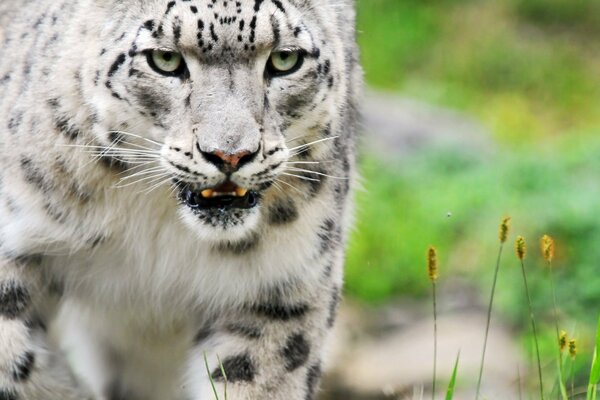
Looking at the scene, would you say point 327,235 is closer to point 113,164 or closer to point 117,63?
point 113,164

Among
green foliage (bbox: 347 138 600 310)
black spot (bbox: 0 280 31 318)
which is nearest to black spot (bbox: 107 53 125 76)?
black spot (bbox: 0 280 31 318)

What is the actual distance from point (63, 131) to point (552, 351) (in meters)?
3.57

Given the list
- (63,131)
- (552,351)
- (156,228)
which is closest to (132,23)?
(63,131)

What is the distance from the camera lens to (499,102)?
Result: 1341cm

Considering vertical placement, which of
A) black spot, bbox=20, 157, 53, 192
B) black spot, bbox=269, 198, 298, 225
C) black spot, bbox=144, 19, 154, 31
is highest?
black spot, bbox=144, 19, 154, 31

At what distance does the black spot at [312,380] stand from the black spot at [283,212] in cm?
68

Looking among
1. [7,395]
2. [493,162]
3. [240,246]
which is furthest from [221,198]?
[493,162]

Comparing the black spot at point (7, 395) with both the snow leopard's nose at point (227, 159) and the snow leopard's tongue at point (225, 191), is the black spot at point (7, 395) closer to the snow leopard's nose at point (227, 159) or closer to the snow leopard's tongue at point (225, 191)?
the snow leopard's tongue at point (225, 191)

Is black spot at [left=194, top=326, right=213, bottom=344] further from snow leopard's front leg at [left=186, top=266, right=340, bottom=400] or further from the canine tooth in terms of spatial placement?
the canine tooth

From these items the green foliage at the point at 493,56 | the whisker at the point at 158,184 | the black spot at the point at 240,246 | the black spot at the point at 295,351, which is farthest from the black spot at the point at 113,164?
the green foliage at the point at 493,56

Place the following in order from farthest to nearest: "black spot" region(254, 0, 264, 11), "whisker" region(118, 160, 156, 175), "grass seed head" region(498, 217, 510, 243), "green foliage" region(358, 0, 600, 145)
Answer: "green foliage" region(358, 0, 600, 145) < "whisker" region(118, 160, 156, 175) < "black spot" region(254, 0, 264, 11) < "grass seed head" region(498, 217, 510, 243)

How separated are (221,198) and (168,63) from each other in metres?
0.52

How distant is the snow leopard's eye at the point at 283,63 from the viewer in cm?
475

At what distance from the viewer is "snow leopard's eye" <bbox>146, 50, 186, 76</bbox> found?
466cm
